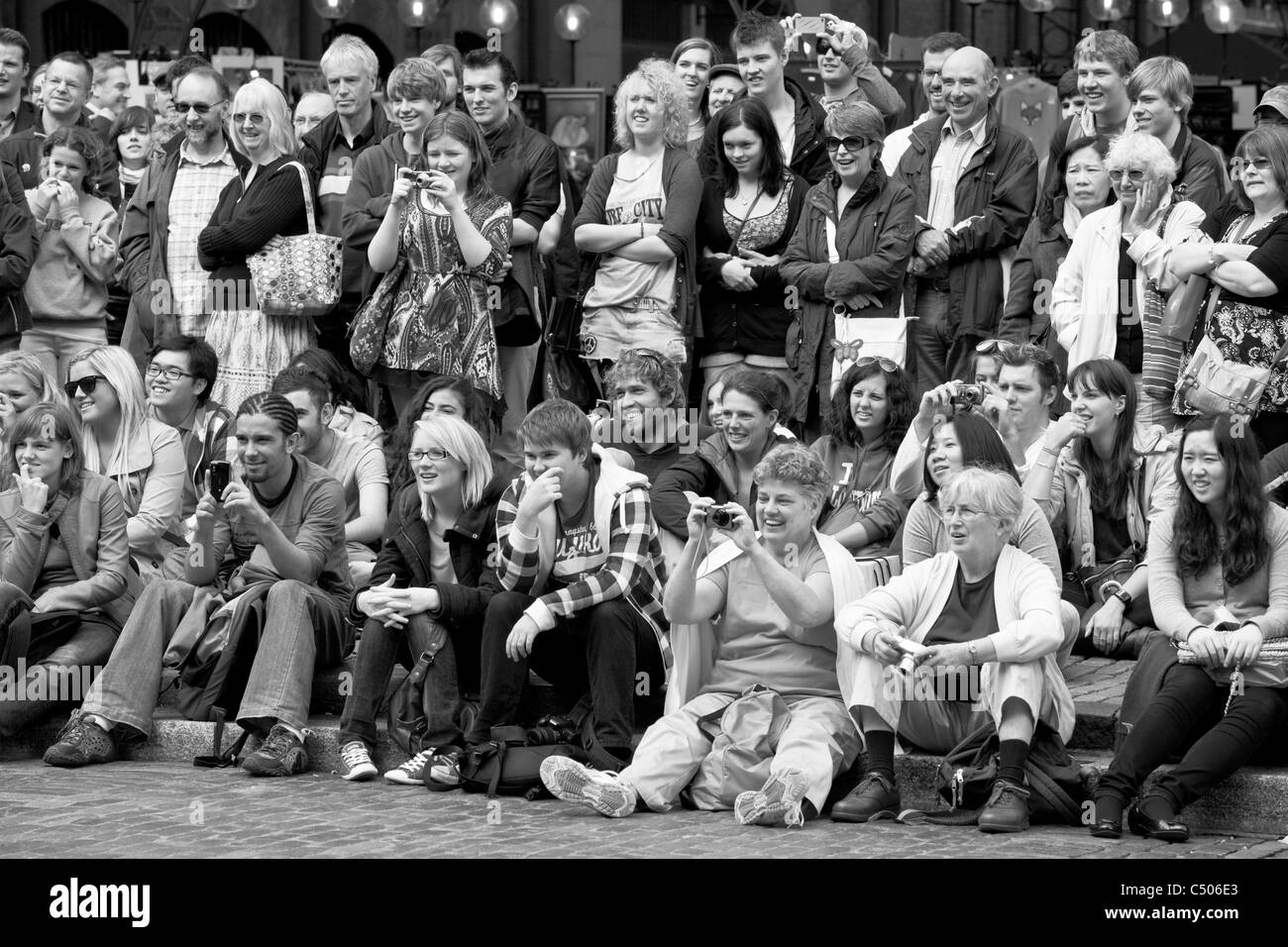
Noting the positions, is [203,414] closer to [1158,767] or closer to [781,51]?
[781,51]

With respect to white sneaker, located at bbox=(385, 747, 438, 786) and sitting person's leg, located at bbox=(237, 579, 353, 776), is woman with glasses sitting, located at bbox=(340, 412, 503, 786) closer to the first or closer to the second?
white sneaker, located at bbox=(385, 747, 438, 786)

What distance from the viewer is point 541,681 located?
7.45 meters

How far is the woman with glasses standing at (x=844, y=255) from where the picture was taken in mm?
8672

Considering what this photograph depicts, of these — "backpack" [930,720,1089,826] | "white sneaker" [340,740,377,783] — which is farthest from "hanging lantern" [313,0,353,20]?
"backpack" [930,720,1089,826]

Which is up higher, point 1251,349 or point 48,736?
point 1251,349

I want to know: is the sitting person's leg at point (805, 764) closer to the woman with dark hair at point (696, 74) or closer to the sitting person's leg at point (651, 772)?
the sitting person's leg at point (651, 772)

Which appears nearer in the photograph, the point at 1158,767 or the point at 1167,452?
the point at 1158,767

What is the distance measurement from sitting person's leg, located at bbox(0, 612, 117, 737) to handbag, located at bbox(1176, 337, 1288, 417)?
4.35m

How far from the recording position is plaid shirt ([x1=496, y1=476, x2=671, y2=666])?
277 inches

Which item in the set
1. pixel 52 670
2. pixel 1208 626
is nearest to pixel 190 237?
pixel 52 670

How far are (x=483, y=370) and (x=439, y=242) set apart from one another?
0.59m

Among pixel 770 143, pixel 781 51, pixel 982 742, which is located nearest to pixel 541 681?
pixel 982 742

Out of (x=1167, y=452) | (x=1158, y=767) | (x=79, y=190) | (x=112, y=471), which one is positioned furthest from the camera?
(x=79, y=190)

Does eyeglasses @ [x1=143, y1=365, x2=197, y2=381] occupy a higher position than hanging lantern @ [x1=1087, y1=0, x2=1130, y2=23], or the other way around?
hanging lantern @ [x1=1087, y1=0, x2=1130, y2=23]
